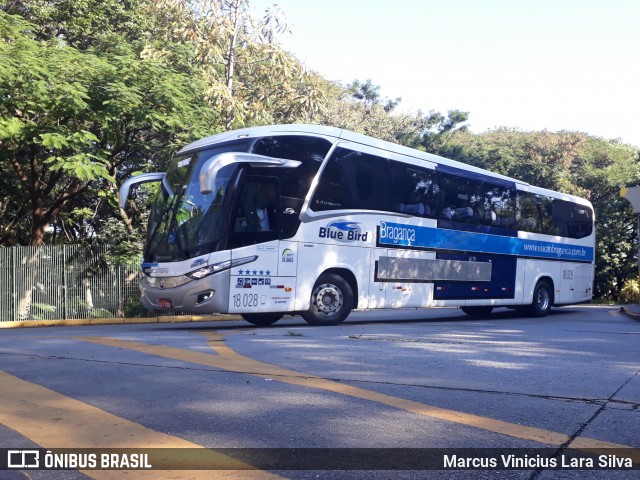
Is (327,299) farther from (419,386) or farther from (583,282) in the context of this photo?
(583,282)

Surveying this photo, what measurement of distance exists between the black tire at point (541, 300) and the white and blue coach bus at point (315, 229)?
6.86 feet

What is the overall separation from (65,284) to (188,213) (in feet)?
32.6

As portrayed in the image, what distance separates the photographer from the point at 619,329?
12.7 meters

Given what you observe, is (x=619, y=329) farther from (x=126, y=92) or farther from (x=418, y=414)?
(x=126, y=92)

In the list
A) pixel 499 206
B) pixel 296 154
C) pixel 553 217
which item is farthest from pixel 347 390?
pixel 553 217

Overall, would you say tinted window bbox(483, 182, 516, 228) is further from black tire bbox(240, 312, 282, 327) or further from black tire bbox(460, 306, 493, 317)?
black tire bbox(240, 312, 282, 327)

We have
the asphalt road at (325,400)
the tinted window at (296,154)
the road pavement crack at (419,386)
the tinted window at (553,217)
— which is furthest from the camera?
the tinted window at (553,217)

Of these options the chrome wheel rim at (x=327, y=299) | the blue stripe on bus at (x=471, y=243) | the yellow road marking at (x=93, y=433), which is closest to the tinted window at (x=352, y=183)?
the blue stripe on bus at (x=471, y=243)

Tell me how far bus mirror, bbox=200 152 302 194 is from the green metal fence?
10520mm

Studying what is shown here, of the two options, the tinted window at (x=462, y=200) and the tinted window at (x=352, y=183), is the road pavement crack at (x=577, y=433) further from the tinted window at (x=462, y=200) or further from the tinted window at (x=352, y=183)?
the tinted window at (x=462, y=200)

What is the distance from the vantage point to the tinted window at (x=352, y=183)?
13039 mm

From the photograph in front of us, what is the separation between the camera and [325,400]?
5.48 metres

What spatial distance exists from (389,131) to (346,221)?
30.4 meters

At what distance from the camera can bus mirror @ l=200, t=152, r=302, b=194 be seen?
34.5 feet
